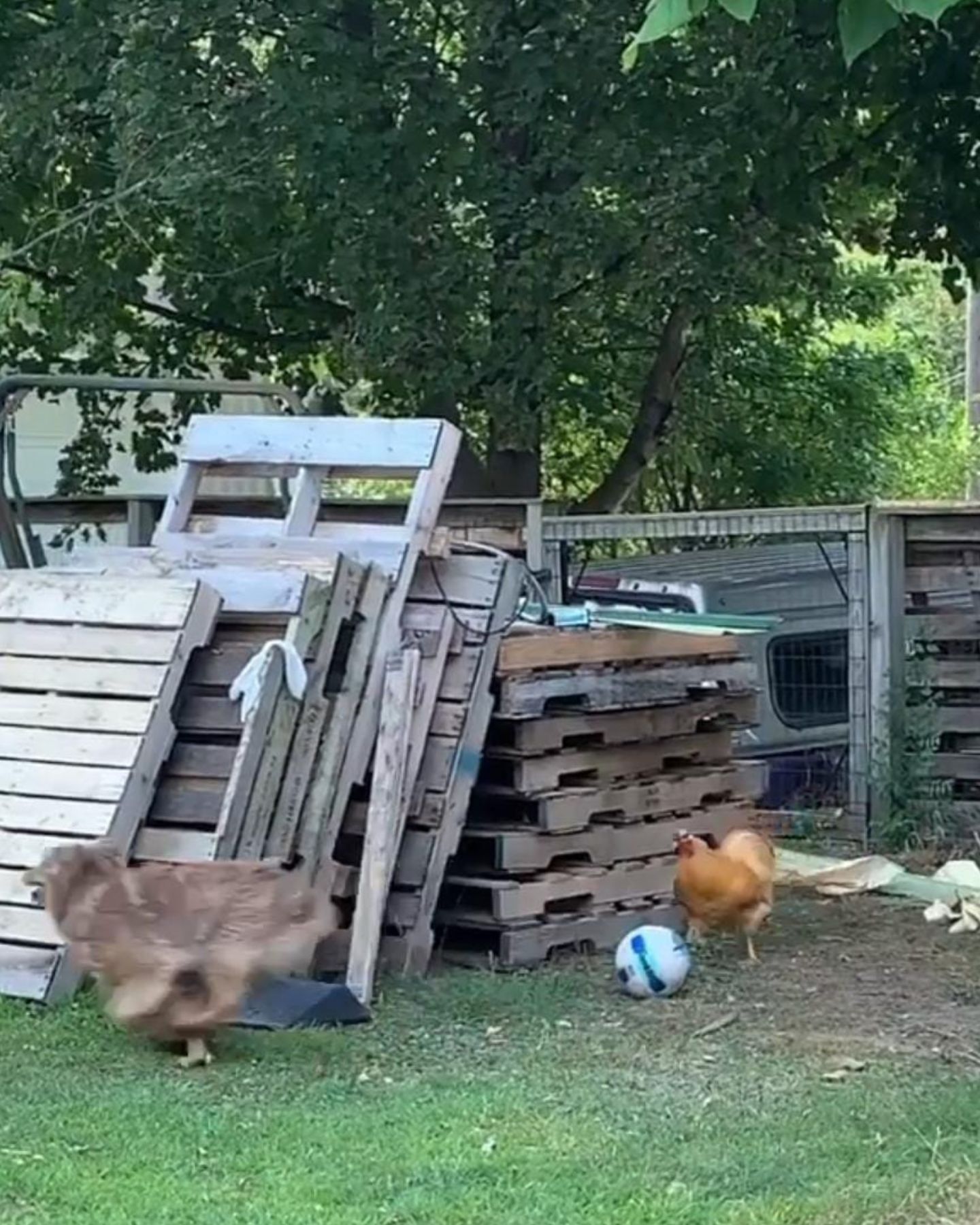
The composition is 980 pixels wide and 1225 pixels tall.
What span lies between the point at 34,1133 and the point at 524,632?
2.77 m

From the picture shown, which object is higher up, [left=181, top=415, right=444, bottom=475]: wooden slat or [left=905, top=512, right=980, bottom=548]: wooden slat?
[left=181, top=415, right=444, bottom=475]: wooden slat

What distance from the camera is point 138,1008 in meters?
5.09

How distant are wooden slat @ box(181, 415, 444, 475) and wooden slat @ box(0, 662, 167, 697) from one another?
1028 mm

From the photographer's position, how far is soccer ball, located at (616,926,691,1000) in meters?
5.92

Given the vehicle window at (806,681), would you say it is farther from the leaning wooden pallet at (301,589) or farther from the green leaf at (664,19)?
the green leaf at (664,19)

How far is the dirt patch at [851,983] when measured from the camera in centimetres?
555

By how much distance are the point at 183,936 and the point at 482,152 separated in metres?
6.51

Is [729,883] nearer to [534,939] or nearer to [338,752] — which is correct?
[534,939]

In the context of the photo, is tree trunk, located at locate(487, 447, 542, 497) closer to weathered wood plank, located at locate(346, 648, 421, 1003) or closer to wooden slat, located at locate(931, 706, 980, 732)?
wooden slat, located at locate(931, 706, 980, 732)

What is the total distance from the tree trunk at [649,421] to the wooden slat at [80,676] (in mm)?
6772

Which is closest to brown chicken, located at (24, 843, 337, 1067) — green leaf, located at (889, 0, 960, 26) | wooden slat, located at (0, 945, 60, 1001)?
wooden slat, located at (0, 945, 60, 1001)

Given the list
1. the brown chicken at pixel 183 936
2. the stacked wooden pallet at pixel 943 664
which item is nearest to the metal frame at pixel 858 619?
the stacked wooden pallet at pixel 943 664

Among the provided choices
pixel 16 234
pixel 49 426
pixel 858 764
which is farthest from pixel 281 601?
pixel 49 426

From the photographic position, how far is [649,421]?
13.0 m
